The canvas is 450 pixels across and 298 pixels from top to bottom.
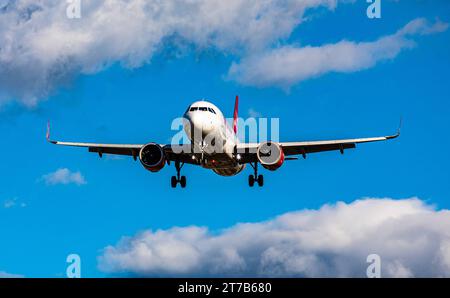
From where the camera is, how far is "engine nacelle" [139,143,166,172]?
67.9 metres

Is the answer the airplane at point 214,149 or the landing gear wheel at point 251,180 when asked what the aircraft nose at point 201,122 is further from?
the landing gear wheel at point 251,180

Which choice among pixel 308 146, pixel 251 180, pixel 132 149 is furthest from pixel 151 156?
pixel 308 146

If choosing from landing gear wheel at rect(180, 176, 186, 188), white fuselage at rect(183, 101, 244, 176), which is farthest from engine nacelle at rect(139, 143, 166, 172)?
landing gear wheel at rect(180, 176, 186, 188)

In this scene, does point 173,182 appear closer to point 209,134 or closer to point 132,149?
point 132,149

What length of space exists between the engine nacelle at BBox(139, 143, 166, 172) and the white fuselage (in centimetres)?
323

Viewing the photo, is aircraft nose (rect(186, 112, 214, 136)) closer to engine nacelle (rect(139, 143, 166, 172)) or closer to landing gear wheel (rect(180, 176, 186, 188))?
engine nacelle (rect(139, 143, 166, 172))

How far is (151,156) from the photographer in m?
68.1

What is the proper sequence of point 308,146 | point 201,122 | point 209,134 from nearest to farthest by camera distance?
point 201,122 → point 209,134 → point 308,146

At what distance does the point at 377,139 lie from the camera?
6925 centimetres

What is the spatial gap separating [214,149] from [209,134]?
167cm

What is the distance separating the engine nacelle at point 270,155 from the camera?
221 ft

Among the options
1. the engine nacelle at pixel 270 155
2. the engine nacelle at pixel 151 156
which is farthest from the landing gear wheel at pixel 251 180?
the engine nacelle at pixel 151 156
